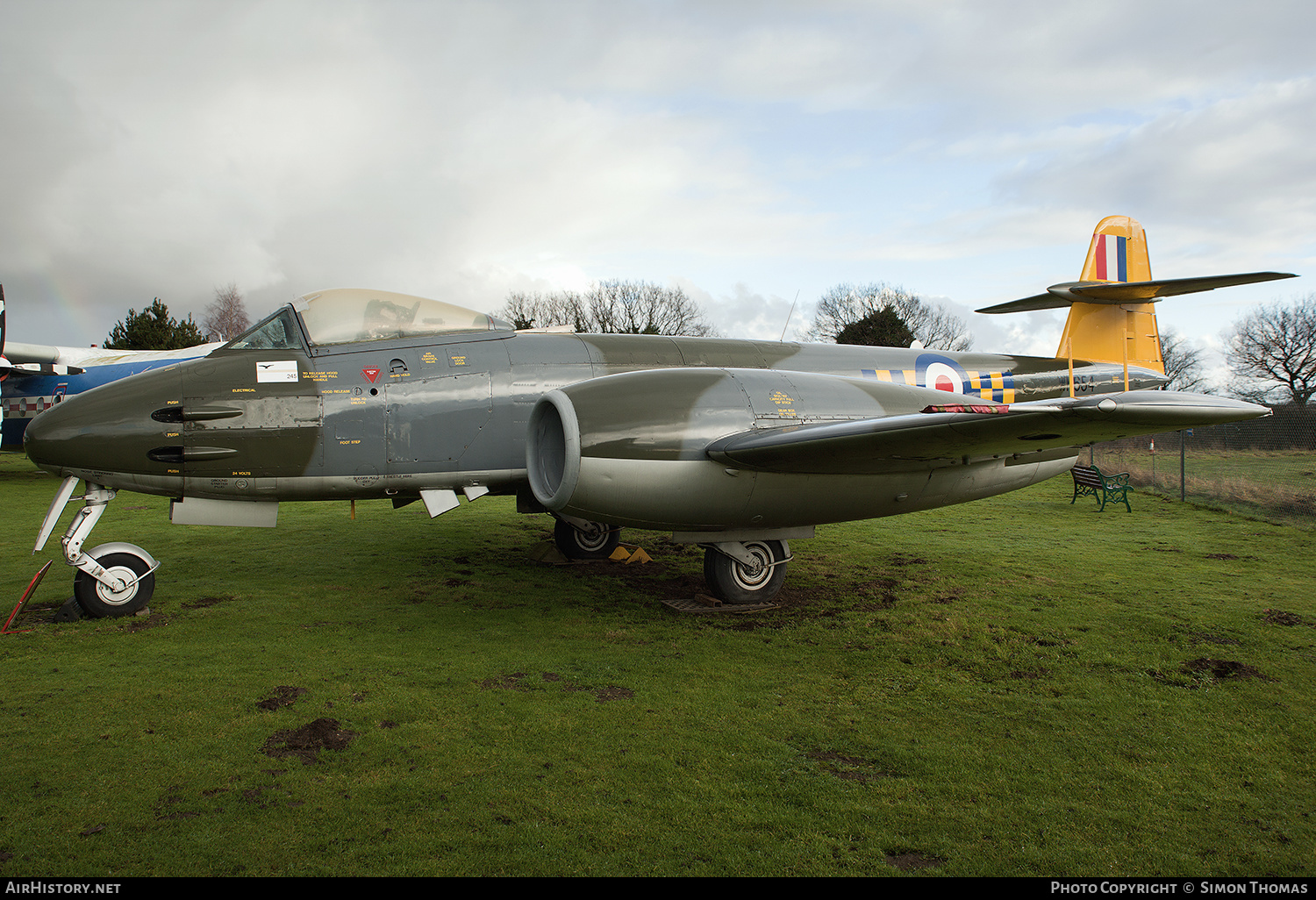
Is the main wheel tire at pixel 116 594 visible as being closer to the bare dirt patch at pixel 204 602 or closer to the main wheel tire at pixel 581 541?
the bare dirt patch at pixel 204 602

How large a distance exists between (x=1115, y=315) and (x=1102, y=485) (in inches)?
169

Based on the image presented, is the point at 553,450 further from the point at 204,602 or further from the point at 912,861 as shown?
the point at 912,861

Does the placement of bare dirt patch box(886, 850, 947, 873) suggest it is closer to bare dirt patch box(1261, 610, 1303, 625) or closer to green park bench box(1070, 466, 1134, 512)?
bare dirt patch box(1261, 610, 1303, 625)

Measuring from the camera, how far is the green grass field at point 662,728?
284 centimetres

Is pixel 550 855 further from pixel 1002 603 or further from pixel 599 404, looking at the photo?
pixel 1002 603

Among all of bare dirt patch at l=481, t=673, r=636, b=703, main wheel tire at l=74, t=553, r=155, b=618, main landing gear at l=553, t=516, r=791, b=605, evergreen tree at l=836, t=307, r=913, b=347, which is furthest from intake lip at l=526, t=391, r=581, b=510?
evergreen tree at l=836, t=307, r=913, b=347

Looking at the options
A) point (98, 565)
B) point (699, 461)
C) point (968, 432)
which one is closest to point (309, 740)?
point (699, 461)

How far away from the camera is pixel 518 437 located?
6680 mm

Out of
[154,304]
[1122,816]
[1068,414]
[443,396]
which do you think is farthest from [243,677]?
[154,304]

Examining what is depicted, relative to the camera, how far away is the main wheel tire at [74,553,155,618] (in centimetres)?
588

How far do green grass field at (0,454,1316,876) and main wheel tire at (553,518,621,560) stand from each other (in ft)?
4.02

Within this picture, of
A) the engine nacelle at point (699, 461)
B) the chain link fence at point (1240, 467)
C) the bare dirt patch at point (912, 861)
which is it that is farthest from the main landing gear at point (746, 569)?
the chain link fence at point (1240, 467)

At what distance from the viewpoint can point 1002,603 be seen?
6.58m

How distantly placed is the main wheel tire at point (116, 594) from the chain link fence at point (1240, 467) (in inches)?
567
